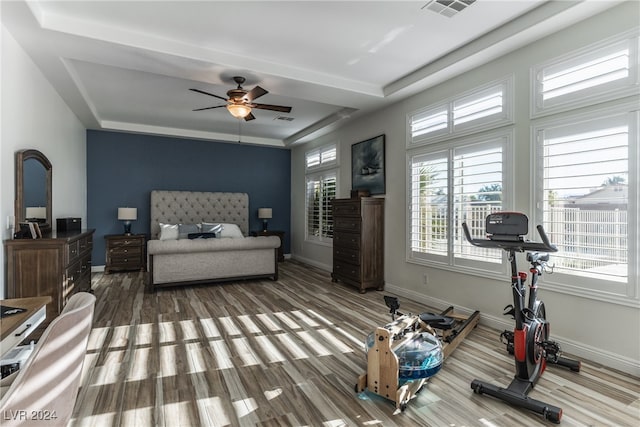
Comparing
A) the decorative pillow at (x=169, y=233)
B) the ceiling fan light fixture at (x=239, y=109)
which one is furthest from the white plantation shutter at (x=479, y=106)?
the decorative pillow at (x=169, y=233)

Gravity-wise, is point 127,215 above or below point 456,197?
below

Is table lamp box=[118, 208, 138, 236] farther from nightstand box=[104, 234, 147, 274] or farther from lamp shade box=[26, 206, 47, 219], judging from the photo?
lamp shade box=[26, 206, 47, 219]

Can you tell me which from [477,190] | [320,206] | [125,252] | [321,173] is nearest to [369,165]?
[321,173]

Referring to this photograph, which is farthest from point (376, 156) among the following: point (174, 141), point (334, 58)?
point (174, 141)

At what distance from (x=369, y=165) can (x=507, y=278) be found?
275 centimetres

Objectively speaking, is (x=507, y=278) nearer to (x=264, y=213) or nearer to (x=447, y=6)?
(x=447, y=6)

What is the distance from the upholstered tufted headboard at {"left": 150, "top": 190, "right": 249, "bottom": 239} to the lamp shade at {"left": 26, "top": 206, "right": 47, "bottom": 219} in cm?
308

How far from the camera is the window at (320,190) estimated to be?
21.9 ft

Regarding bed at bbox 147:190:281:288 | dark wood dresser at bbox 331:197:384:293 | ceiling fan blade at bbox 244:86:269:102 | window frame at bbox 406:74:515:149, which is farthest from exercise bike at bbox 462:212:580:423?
bed at bbox 147:190:281:288

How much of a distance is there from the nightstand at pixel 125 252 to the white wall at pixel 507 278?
4342 mm

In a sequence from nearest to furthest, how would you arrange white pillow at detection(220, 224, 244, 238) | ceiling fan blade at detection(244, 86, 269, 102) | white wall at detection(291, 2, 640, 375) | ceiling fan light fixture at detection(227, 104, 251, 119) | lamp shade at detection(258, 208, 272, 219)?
white wall at detection(291, 2, 640, 375)
ceiling fan blade at detection(244, 86, 269, 102)
ceiling fan light fixture at detection(227, 104, 251, 119)
white pillow at detection(220, 224, 244, 238)
lamp shade at detection(258, 208, 272, 219)

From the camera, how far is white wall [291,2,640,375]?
2.60 metres

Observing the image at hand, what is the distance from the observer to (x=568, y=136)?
289cm

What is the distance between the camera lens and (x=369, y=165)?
5441 mm
